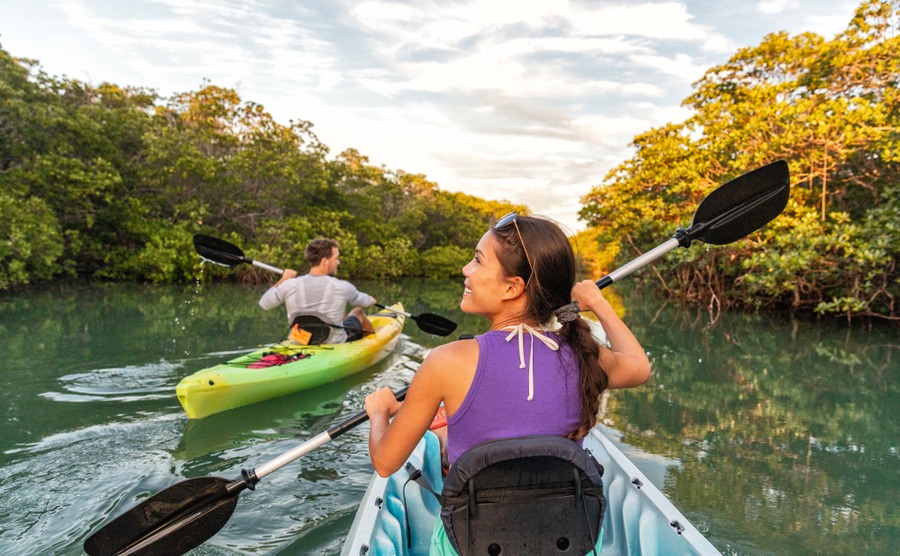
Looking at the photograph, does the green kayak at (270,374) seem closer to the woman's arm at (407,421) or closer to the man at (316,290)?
the man at (316,290)

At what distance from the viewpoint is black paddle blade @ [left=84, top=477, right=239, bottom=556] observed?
5.87ft

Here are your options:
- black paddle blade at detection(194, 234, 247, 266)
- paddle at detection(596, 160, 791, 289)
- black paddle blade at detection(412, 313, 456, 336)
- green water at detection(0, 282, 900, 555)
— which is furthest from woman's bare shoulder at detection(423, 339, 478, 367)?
black paddle blade at detection(194, 234, 247, 266)

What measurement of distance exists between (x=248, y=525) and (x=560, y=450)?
2.03 metres

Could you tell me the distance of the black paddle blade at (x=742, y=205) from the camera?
2.44 meters

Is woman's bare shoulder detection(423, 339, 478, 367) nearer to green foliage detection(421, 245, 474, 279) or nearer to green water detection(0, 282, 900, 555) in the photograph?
green water detection(0, 282, 900, 555)

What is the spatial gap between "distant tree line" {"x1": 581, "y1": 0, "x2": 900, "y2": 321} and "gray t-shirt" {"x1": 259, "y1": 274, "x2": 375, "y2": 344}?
7.56m

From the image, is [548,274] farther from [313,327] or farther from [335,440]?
[313,327]

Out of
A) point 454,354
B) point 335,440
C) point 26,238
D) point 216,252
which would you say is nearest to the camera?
point 454,354

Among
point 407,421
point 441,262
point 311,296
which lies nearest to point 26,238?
point 311,296

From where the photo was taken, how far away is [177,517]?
1.93 m

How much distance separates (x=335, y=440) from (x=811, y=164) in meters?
9.62

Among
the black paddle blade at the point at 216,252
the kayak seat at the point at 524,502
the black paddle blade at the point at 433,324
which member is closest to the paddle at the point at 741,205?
the kayak seat at the point at 524,502

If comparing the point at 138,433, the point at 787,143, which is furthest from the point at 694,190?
the point at 138,433

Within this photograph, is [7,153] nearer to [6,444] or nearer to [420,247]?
[6,444]
